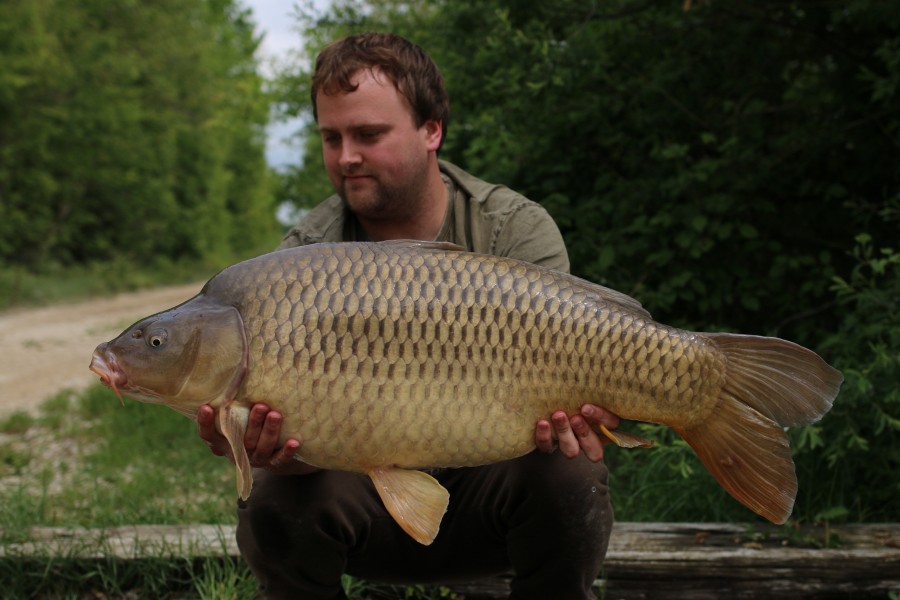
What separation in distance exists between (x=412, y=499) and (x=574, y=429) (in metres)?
0.25

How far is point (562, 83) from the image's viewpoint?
2643mm

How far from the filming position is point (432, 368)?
134 cm

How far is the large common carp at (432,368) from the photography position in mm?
1327

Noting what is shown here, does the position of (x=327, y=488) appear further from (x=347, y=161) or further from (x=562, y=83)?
(x=562, y=83)

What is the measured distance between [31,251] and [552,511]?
11.0 m

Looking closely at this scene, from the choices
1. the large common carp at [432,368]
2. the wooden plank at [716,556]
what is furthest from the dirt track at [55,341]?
the large common carp at [432,368]

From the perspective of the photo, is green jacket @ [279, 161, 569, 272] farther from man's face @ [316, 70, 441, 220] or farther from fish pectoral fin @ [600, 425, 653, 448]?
fish pectoral fin @ [600, 425, 653, 448]

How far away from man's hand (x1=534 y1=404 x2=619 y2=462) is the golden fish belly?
1cm

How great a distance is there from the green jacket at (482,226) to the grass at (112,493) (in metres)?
0.68

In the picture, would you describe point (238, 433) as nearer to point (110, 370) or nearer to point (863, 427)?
point (110, 370)

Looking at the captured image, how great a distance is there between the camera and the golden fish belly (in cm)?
133

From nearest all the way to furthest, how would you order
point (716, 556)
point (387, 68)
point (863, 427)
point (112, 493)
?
point (387, 68)
point (716, 556)
point (863, 427)
point (112, 493)

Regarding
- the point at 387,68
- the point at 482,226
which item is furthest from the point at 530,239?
the point at 387,68

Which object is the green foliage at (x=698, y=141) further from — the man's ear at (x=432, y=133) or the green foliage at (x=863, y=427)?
the man's ear at (x=432, y=133)
